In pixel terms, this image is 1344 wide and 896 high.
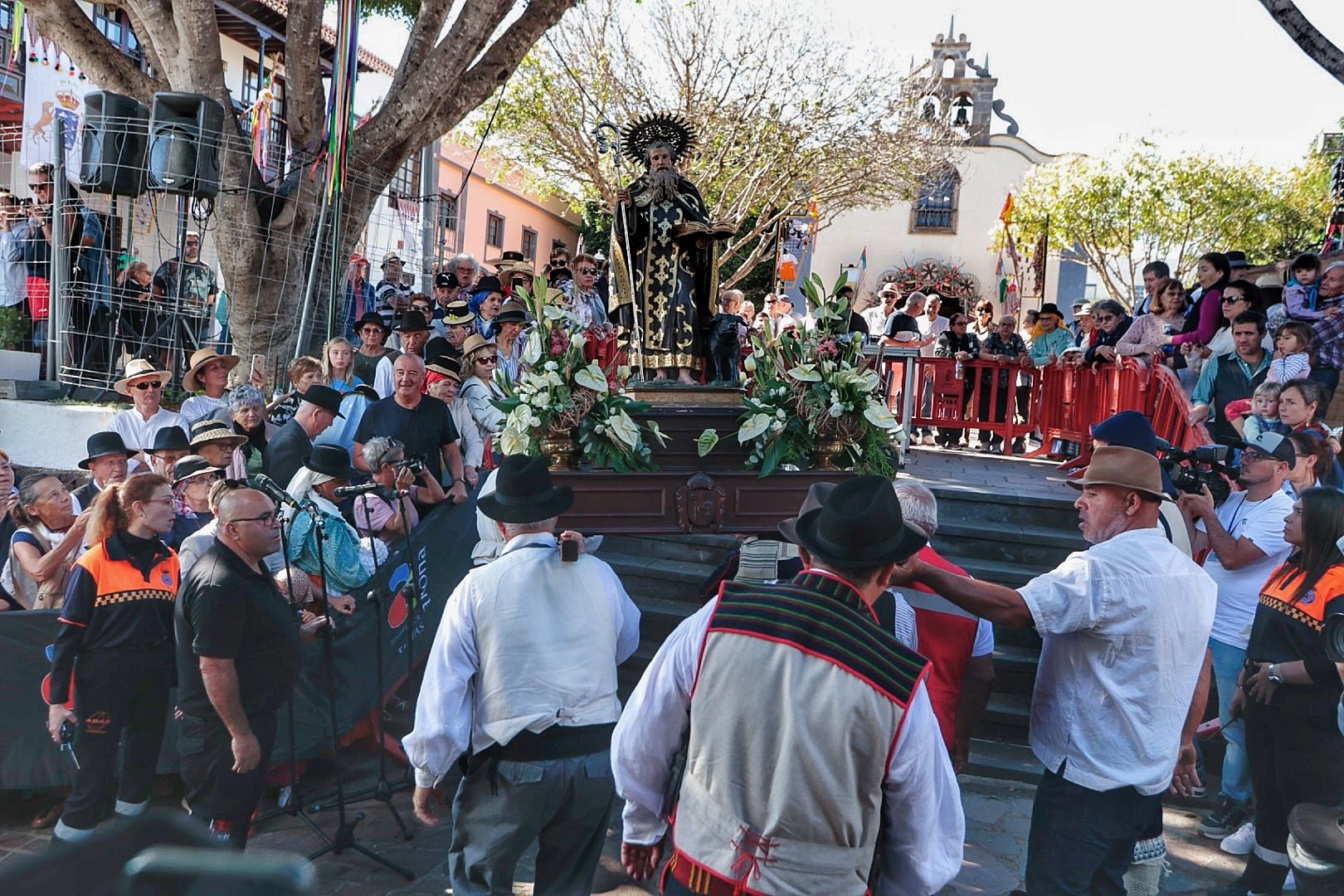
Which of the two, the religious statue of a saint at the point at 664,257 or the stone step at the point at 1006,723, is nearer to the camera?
the stone step at the point at 1006,723

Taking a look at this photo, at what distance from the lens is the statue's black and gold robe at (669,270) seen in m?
8.37

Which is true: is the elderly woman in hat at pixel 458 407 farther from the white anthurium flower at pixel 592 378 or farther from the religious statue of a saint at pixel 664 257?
the religious statue of a saint at pixel 664 257

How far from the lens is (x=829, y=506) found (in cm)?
284

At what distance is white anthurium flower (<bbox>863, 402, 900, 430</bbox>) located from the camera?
719cm

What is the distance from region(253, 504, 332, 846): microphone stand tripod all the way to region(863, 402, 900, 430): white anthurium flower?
12.1 ft

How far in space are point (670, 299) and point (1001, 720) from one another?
398cm

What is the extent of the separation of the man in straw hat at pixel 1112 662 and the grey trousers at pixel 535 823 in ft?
4.98

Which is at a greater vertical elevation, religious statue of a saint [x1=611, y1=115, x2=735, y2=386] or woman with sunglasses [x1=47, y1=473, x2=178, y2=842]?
religious statue of a saint [x1=611, y1=115, x2=735, y2=386]

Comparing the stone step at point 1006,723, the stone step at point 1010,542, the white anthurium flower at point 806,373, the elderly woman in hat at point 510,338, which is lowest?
the stone step at point 1006,723

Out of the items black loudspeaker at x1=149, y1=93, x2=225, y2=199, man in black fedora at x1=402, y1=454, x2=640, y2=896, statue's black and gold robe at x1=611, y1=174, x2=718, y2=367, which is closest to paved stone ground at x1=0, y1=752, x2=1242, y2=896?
man in black fedora at x1=402, y1=454, x2=640, y2=896

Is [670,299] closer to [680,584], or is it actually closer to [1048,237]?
[680,584]

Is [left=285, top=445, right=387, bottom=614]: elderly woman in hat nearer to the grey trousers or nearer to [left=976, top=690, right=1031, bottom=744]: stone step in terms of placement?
the grey trousers

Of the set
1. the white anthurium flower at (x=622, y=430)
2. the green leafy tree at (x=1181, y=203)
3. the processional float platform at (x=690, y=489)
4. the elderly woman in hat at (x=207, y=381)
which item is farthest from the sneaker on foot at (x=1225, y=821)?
the green leafy tree at (x=1181, y=203)

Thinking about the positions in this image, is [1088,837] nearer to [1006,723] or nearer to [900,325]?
[1006,723]
